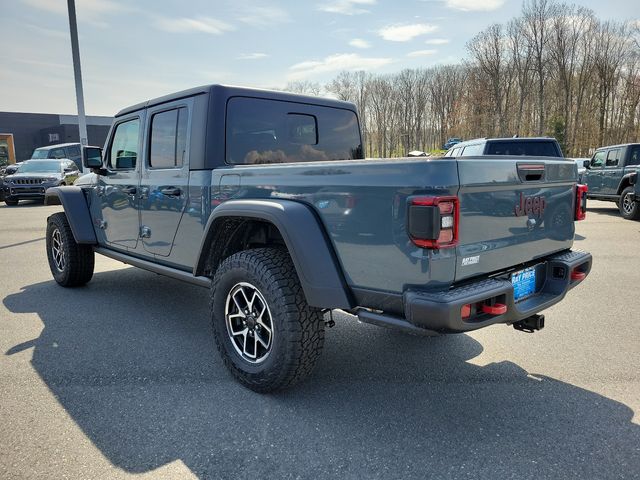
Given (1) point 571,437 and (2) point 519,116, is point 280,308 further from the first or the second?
(2) point 519,116

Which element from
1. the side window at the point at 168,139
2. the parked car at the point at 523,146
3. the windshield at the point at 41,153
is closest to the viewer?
the side window at the point at 168,139

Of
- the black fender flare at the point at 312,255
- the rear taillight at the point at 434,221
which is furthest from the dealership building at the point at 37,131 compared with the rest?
the rear taillight at the point at 434,221

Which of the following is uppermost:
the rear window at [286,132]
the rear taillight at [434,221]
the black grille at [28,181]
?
the rear window at [286,132]

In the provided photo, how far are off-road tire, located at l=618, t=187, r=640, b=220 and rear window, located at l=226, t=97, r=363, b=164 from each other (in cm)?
1002

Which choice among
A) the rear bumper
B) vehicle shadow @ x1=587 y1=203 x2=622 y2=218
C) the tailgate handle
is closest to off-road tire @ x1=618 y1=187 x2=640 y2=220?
vehicle shadow @ x1=587 y1=203 x2=622 y2=218

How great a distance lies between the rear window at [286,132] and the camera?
3.77m

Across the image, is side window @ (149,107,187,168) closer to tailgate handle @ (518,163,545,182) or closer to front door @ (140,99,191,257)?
front door @ (140,99,191,257)

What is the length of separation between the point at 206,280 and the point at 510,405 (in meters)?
2.25

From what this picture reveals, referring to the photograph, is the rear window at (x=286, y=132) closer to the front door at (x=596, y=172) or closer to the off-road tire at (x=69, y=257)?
the off-road tire at (x=69, y=257)

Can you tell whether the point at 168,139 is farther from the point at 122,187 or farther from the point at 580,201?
the point at 580,201

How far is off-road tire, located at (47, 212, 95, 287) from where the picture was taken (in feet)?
18.3

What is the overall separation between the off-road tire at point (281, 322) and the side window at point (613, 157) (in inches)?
499

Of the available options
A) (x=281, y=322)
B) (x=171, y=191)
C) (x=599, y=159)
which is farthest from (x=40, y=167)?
(x=599, y=159)

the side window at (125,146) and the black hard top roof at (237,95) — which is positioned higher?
the black hard top roof at (237,95)
